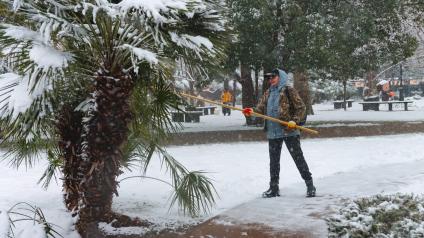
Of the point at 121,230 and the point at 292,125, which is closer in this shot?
the point at 121,230

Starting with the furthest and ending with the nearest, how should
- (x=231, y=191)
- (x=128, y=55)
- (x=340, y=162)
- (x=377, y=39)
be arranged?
1. (x=377, y=39)
2. (x=340, y=162)
3. (x=231, y=191)
4. (x=128, y=55)

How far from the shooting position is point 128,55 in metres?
5.22

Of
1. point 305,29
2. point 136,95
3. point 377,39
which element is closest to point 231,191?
point 136,95

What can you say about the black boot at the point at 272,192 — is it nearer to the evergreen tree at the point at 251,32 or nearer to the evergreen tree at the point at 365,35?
the evergreen tree at the point at 251,32

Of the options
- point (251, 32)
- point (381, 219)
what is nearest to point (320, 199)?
point (381, 219)

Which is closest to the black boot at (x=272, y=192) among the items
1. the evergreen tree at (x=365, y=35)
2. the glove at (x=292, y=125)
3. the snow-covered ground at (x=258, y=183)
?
the snow-covered ground at (x=258, y=183)

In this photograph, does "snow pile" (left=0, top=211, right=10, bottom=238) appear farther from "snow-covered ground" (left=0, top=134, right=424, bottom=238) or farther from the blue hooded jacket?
the blue hooded jacket

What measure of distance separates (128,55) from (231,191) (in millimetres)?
3125

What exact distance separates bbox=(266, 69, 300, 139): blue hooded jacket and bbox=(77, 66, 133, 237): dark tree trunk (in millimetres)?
2390

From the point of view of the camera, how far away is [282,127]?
22.8ft

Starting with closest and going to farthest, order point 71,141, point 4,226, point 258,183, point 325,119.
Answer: point 4,226
point 71,141
point 258,183
point 325,119

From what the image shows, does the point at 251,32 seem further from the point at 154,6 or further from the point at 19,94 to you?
the point at 19,94

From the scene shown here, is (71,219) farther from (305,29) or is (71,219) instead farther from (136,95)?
(305,29)

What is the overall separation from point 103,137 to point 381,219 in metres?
2.76
